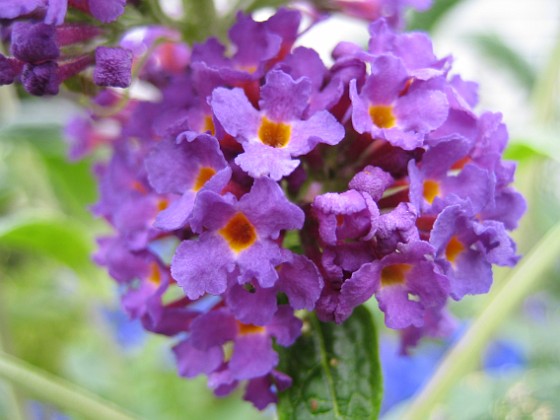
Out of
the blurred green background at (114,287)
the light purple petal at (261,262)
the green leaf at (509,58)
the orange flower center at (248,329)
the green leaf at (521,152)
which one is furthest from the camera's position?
the green leaf at (509,58)

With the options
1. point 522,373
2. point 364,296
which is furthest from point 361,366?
point 522,373

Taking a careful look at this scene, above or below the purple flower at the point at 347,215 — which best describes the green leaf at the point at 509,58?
below

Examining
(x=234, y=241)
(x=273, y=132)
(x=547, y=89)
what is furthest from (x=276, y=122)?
(x=547, y=89)

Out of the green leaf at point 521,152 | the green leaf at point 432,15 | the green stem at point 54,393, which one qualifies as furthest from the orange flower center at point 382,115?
the green leaf at point 432,15

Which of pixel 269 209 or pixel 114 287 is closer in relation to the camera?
pixel 269 209

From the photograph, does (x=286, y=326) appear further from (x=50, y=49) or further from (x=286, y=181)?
(x=50, y=49)

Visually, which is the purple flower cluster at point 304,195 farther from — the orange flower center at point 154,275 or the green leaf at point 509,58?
the green leaf at point 509,58
